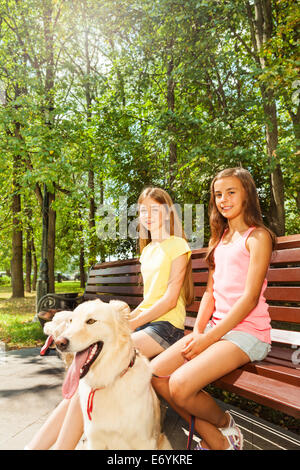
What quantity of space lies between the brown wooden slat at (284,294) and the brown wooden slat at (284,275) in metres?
0.06

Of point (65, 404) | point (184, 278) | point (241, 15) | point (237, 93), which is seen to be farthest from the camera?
point (237, 93)

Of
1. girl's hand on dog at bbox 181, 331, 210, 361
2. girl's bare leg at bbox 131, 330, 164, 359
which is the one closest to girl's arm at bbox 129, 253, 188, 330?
girl's bare leg at bbox 131, 330, 164, 359

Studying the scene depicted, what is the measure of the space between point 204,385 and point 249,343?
398 mm

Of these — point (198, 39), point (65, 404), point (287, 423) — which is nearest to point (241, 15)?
point (198, 39)

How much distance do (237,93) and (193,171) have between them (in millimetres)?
3255

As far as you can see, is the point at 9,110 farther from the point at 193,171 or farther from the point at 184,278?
the point at 184,278

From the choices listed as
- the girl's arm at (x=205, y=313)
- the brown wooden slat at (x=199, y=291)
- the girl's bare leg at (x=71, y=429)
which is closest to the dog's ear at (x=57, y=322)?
the girl's bare leg at (x=71, y=429)

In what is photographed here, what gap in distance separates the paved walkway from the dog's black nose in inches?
50.9

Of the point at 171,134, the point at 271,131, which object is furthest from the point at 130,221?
the point at 271,131

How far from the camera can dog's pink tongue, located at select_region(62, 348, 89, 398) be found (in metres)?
1.80

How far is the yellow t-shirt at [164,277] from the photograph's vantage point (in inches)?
106

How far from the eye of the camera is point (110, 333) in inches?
75.9

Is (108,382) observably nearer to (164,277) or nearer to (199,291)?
(164,277)
